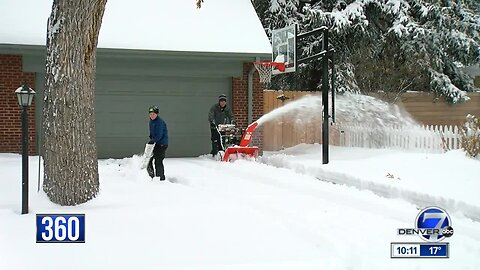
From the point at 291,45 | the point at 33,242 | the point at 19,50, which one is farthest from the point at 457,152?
the point at 19,50

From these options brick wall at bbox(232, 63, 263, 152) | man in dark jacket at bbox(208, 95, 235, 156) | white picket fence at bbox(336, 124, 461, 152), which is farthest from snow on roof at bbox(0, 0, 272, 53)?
white picket fence at bbox(336, 124, 461, 152)

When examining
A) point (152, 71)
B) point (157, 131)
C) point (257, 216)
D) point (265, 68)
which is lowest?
point (257, 216)

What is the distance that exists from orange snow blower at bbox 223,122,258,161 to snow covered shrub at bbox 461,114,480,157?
175 inches

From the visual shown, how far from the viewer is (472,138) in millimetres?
10484

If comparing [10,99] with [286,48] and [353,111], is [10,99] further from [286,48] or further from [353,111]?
[353,111]

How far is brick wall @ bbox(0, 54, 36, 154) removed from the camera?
43.0 ft

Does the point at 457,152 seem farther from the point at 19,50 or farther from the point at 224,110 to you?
the point at 19,50

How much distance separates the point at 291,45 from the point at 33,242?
33.4 ft

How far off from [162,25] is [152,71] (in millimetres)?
1180

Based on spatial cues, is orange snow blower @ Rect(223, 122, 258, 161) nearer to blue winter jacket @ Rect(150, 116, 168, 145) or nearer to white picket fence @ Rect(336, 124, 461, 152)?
blue winter jacket @ Rect(150, 116, 168, 145)

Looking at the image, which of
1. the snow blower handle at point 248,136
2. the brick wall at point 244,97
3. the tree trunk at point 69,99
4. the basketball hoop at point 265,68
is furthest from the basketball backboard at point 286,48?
the tree trunk at point 69,99

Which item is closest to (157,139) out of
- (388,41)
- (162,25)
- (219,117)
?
(219,117)

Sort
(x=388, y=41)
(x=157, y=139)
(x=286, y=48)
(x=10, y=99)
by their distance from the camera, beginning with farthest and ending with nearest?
(x=388, y=41) < (x=286, y=48) < (x=10, y=99) < (x=157, y=139)

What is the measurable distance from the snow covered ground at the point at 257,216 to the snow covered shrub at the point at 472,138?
0.22m
